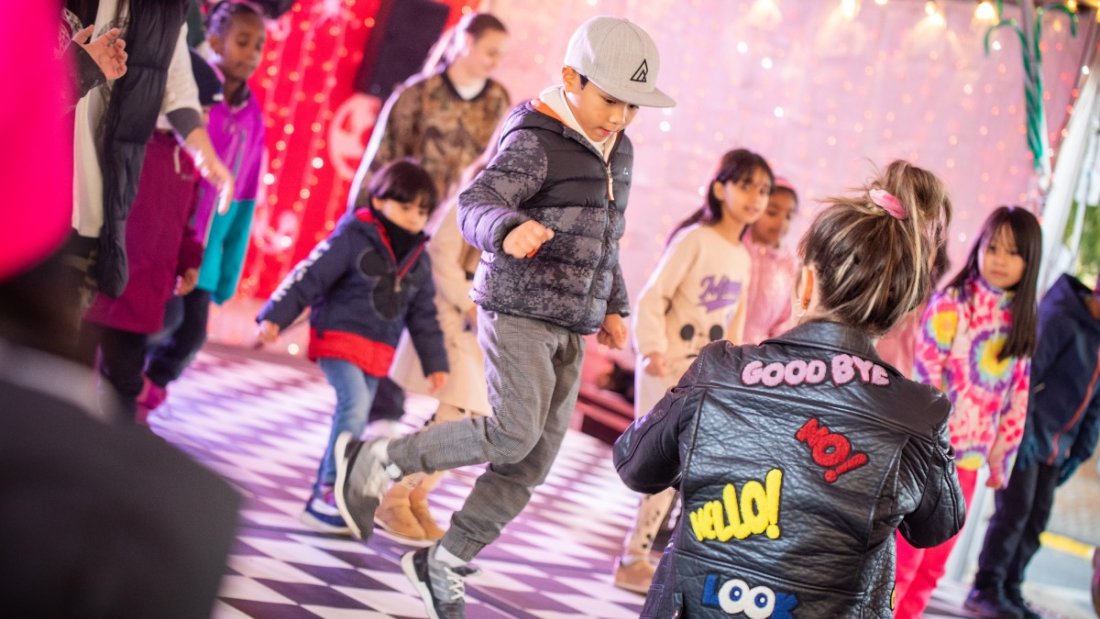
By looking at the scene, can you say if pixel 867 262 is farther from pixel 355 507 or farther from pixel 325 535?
pixel 325 535

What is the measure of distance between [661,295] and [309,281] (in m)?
1.23

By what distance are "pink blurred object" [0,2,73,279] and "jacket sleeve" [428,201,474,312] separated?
4085mm

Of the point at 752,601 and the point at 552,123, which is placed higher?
the point at 552,123

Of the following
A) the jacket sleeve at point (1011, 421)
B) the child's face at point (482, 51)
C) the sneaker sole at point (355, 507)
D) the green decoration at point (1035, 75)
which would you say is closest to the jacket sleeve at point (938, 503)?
the sneaker sole at point (355, 507)

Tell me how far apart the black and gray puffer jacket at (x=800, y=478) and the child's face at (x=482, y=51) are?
3382mm

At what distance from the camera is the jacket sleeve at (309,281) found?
4.30 metres

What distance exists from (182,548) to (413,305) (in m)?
3.91

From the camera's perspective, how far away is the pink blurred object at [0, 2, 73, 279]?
70 cm

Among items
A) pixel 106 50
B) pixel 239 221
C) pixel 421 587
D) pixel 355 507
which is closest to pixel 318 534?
pixel 355 507

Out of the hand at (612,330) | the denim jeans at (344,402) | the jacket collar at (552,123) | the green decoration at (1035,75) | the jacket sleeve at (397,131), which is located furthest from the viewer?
the green decoration at (1035,75)

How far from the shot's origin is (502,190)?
3205 millimetres

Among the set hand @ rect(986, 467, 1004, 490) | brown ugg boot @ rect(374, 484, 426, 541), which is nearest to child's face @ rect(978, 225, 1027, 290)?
hand @ rect(986, 467, 1004, 490)

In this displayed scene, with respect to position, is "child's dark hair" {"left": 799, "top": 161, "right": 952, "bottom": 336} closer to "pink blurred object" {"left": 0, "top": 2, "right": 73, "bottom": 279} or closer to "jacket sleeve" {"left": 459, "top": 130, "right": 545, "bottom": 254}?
"jacket sleeve" {"left": 459, "top": 130, "right": 545, "bottom": 254}

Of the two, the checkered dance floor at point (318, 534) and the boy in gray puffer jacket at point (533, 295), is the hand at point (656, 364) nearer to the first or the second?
the checkered dance floor at point (318, 534)
